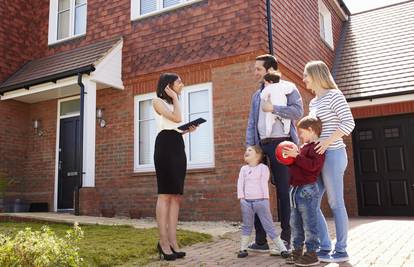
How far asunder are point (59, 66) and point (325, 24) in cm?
784

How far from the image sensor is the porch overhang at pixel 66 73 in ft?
28.0

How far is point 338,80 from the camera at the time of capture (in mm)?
10977

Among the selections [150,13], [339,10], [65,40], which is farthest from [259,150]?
[339,10]

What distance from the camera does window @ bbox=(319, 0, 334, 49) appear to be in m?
12.1

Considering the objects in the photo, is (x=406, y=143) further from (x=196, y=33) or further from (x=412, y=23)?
(x=196, y=33)

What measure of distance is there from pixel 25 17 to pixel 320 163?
32.7ft

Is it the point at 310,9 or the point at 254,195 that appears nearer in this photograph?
the point at 254,195

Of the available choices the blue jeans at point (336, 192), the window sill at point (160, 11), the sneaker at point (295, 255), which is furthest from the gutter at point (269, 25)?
the sneaker at point (295, 255)

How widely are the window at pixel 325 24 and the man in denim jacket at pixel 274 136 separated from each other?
8421 millimetres

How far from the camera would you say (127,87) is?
9000mm

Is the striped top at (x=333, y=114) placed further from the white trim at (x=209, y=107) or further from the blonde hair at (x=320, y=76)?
the white trim at (x=209, y=107)

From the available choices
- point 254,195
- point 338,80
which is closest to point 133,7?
point 338,80

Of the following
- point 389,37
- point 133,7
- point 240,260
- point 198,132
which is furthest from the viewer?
point 389,37

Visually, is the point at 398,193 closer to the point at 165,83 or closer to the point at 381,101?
the point at 381,101
